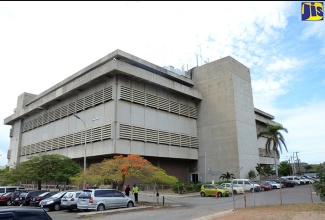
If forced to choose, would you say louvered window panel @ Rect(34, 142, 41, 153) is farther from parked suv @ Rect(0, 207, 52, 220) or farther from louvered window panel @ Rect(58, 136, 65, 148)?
parked suv @ Rect(0, 207, 52, 220)

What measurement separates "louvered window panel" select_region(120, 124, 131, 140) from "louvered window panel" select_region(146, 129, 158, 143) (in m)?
3.96

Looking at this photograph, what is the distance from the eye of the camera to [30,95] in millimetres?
73688

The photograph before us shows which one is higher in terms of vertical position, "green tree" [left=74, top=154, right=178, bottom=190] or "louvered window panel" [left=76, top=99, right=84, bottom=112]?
"louvered window panel" [left=76, top=99, right=84, bottom=112]

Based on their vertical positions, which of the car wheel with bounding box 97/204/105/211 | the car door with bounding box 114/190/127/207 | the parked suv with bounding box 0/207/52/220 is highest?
the parked suv with bounding box 0/207/52/220

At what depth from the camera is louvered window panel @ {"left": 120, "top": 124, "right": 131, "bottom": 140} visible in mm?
43759

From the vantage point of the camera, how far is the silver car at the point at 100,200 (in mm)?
21578

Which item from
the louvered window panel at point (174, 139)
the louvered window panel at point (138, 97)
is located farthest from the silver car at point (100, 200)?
the louvered window panel at point (174, 139)

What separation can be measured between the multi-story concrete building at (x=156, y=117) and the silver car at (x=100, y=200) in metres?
19.6

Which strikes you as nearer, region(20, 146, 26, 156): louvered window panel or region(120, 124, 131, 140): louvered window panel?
region(120, 124, 131, 140): louvered window panel

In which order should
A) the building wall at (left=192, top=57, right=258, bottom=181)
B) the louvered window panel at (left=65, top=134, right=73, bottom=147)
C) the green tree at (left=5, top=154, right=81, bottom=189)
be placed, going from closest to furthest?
the green tree at (left=5, top=154, right=81, bottom=189) < the louvered window panel at (left=65, top=134, right=73, bottom=147) < the building wall at (left=192, top=57, right=258, bottom=181)

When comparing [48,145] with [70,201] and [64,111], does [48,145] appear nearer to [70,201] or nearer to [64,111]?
[64,111]

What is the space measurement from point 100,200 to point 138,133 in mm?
24836

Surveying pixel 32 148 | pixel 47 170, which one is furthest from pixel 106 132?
pixel 32 148

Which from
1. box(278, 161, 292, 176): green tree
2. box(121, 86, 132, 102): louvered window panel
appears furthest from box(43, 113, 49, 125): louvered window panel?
box(278, 161, 292, 176): green tree
